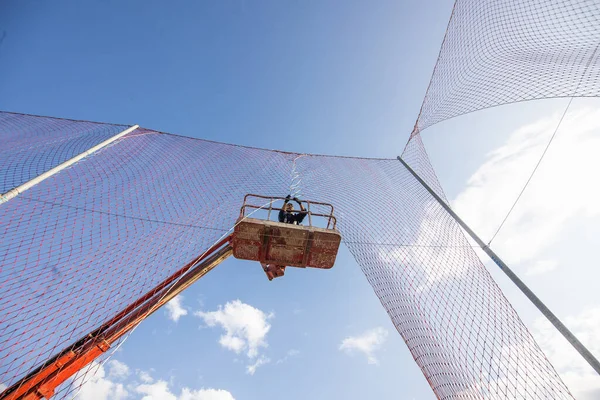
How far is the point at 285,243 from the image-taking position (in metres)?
3.59

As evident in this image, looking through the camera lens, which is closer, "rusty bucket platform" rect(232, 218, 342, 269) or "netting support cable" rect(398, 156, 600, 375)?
"netting support cable" rect(398, 156, 600, 375)

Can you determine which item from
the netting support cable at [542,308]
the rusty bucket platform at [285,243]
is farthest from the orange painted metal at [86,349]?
the netting support cable at [542,308]

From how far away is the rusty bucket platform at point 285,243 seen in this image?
343cm

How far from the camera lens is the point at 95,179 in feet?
14.7

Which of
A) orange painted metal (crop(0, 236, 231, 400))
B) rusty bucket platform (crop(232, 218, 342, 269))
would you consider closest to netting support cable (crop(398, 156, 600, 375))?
rusty bucket platform (crop(232, 218, 342, 269))

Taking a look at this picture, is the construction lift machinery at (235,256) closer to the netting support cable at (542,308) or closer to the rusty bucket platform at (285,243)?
the rusty bucket platform at (285,243)

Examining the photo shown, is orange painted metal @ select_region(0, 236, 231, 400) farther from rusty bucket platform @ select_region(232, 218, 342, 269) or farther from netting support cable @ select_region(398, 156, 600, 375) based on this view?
netting support cable @ select_region(398, 156, 600, 375)

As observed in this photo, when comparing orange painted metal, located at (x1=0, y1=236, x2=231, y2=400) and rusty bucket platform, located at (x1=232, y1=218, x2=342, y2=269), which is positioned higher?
rusty bucket platform, located at (x1=232, y1=218, x2=342, y2=269)

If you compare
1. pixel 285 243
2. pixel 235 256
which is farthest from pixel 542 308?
pixel 235 256

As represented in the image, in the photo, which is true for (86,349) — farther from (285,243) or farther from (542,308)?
(542,308)

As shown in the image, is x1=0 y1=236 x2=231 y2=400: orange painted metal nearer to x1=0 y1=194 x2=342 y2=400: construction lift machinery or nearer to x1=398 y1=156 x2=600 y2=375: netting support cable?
x1=0 y1=194 x2=342 y2=400: construction lift machinery

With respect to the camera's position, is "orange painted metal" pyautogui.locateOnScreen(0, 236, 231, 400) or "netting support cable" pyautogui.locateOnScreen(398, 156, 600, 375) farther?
"orange painted metal" pyautogui.locateOnScreen(0, 236, 231, 400)

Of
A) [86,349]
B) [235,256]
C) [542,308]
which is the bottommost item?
[86,349]

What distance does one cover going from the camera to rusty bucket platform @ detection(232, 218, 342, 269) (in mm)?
3432
